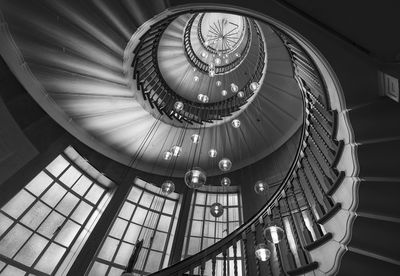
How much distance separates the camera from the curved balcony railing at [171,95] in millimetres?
6047

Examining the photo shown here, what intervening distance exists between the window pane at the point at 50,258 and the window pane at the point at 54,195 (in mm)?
881

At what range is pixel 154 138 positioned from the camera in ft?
23.3

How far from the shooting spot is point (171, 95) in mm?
7422

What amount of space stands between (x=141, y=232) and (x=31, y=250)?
2.19m

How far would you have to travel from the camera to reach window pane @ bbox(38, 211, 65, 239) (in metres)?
5.17

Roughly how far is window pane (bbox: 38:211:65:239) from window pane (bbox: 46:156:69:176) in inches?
34.2

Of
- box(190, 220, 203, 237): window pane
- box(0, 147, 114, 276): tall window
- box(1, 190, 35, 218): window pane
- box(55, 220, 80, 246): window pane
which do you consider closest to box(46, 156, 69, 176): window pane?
box(0, 147, 114, 276): tall window

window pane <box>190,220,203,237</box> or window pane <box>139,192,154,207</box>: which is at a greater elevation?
window pane <box>139,192,154,207</box>

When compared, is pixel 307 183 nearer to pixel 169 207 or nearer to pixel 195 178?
pixel 195 178

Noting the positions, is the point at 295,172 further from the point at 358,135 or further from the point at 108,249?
the point at 108,249

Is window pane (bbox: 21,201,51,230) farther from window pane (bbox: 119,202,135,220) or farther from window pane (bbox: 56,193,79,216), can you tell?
window pane (bbox: 119,202,135,220)

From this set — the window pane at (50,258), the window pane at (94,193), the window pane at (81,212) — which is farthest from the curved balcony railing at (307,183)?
the window pane at (94,193)

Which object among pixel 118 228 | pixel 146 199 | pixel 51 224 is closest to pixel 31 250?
pixel 51 224

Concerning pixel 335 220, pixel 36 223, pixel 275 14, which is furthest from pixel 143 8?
pixel 36 223
